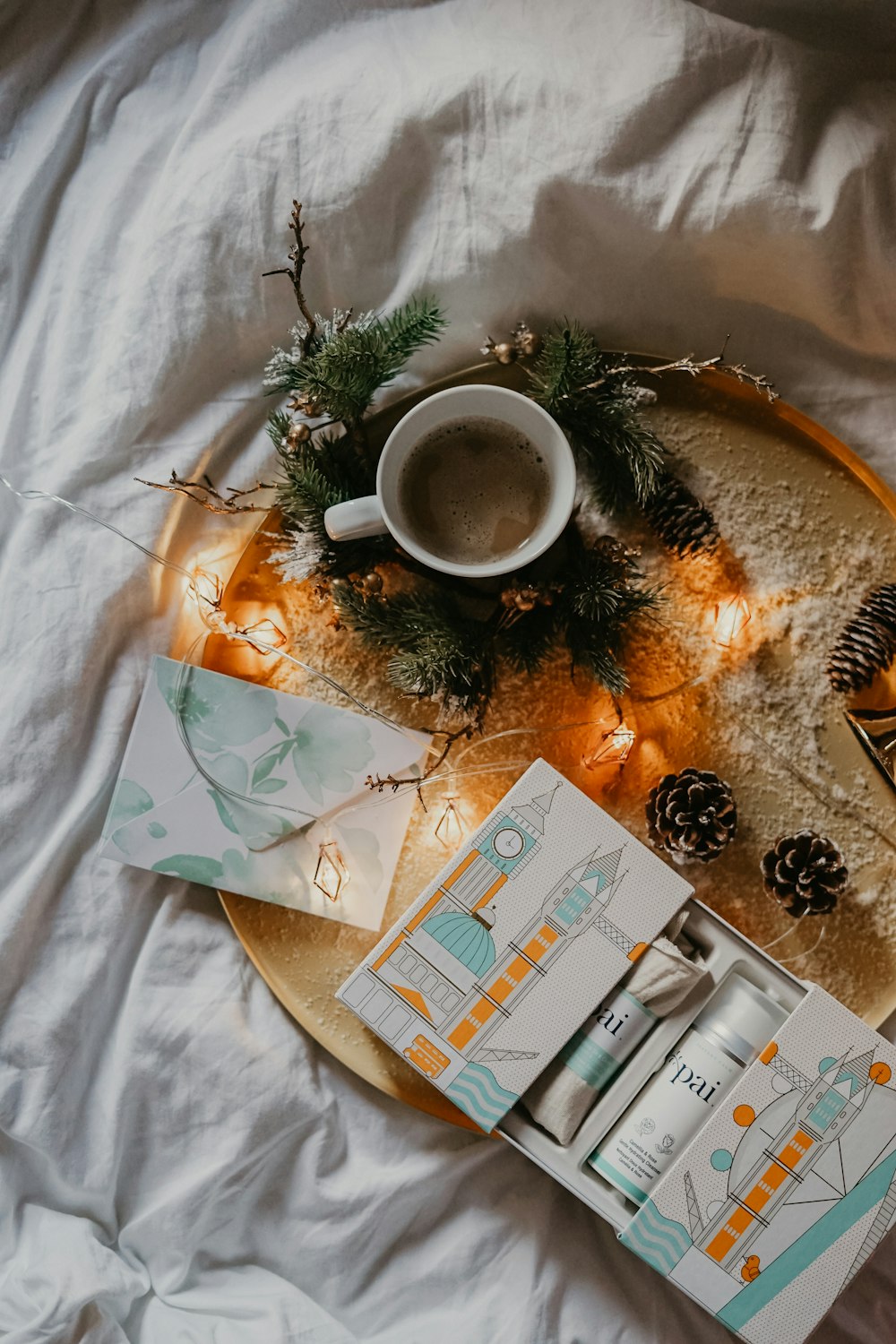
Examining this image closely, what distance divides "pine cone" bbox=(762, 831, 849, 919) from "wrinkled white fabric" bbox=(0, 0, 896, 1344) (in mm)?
326

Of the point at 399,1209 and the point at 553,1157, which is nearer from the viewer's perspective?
the point at 553,1157

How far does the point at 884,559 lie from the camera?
0.82m

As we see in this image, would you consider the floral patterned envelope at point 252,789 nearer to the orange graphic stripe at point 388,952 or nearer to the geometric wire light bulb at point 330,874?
the geometric wire light bulb at point 330,874

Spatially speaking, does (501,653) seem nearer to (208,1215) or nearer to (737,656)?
(737,656)

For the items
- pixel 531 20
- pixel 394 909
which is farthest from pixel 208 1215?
pixel 531 20

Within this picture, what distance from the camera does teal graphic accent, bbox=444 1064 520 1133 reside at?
2.25 feet

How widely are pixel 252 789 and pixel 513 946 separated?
27cm

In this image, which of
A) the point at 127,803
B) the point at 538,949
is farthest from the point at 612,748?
the point at 127,803

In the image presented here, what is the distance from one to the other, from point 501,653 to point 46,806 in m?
0.42

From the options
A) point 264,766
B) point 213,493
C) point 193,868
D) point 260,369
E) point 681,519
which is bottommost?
point 193,868

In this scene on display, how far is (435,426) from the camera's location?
774 millimetres

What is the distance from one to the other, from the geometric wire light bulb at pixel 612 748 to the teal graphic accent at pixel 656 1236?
1.06 feet

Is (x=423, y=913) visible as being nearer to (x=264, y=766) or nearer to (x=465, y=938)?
(x=465, y=938)

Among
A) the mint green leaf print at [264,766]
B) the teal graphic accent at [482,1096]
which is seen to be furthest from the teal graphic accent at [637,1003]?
the mint green leaf print at [264,766]
